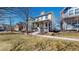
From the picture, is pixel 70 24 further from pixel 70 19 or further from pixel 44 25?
pixel 44 25

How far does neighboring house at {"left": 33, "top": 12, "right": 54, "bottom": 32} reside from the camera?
215cm

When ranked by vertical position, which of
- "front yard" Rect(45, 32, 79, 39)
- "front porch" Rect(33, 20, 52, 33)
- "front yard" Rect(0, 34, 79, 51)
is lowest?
"front yard" Rect(0, 34, 79, 51)

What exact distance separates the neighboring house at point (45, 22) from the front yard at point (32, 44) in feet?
0.47

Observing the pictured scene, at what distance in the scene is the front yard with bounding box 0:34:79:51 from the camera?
6.88 ft

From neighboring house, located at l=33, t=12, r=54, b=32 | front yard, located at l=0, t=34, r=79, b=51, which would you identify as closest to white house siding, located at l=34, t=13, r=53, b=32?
neighboring house, located at l=33, t=12, r=54, b=32

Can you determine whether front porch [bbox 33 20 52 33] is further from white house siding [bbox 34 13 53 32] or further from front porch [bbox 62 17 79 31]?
front porch [bbox 62 17 79 31]

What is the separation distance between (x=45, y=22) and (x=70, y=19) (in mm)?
322

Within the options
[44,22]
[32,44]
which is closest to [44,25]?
[44,22]

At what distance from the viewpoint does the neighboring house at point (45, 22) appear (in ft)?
7.04

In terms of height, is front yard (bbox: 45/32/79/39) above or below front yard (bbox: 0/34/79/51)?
above

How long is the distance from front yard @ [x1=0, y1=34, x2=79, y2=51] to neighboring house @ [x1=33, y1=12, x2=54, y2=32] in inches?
5.6
